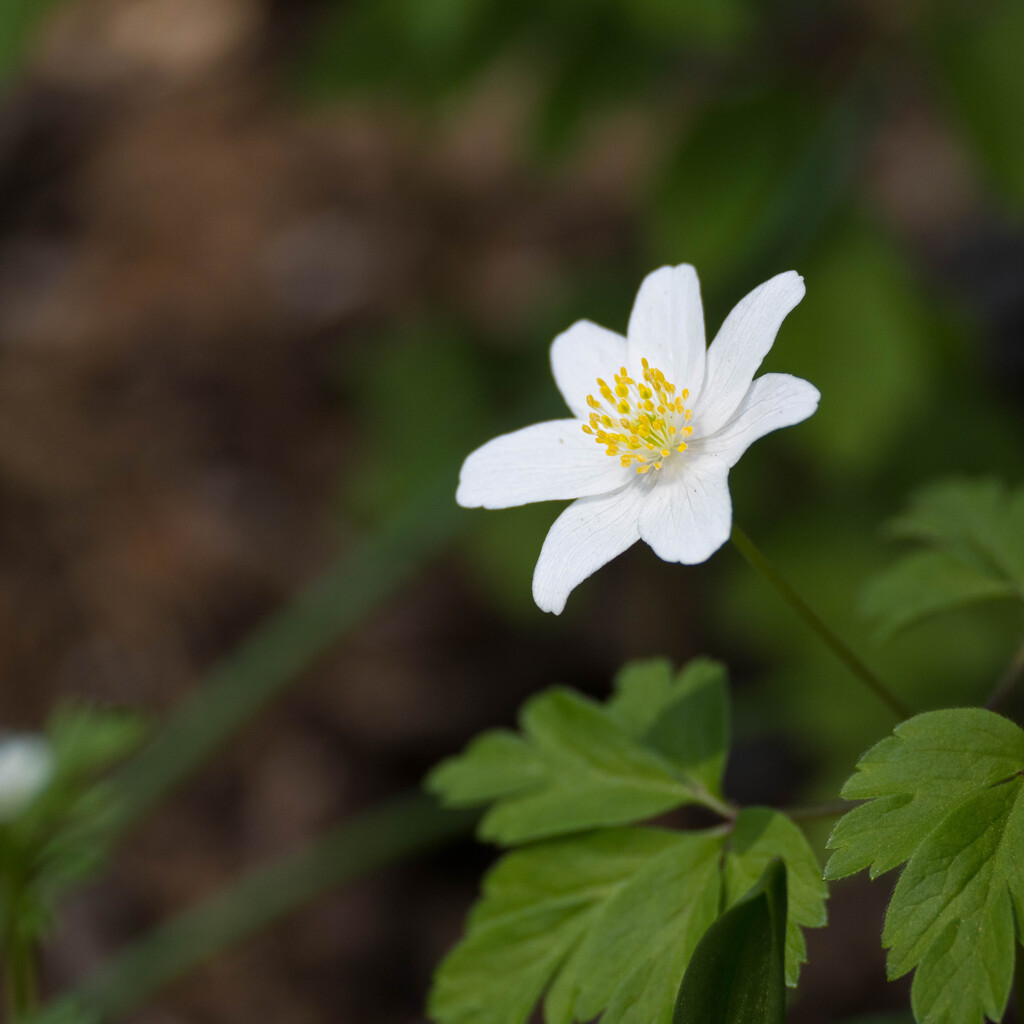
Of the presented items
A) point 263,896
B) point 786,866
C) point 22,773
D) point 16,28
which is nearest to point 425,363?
point 16,28

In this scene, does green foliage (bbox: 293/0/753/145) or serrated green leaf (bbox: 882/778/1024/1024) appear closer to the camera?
serrated green leaf (bbox: 882/778/1024/1024)

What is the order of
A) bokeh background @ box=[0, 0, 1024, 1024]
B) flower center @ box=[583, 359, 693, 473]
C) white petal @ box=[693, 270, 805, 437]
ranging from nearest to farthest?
1. white petal @ box=[693, 270, 805, 437]
2. flower center @ box=[583, 359, 693, 473]
3. bokeh background @ box=[0, 0, 1024, 1024]

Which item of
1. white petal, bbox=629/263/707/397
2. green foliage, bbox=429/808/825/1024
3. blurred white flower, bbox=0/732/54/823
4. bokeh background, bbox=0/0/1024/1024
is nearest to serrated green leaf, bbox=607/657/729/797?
green foliage, bbox=429/808/825/1024

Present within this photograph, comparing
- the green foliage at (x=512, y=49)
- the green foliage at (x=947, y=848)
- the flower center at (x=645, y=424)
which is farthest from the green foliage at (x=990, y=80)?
the green foliage at (x=947, y=848)

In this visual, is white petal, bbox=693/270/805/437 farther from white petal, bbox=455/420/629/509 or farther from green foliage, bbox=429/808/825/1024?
green foliage, bbox=429/808/825/1024

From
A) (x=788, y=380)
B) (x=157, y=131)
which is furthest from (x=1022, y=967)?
(x=157, y=131)

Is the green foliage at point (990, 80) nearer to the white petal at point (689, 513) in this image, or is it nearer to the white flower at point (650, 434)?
the white flower at point (650, 434)

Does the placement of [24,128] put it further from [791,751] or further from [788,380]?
[788,380]
